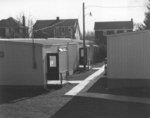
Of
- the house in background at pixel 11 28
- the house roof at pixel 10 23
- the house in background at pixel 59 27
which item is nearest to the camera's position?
the house in background at pixel 11 28

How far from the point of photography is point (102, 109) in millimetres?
11133

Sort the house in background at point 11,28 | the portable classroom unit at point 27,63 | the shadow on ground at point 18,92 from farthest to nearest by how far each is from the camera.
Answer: the house in background at point 11,28 → the portable classroom unit at point 27,63 → the shadow on ground at point 18,92

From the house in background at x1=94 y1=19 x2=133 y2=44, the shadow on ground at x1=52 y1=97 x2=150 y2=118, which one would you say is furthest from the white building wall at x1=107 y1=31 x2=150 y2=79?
the house in background at x1=94 y1=19 x2=133 y2=44

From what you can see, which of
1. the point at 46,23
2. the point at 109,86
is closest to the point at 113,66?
the point at 109,86

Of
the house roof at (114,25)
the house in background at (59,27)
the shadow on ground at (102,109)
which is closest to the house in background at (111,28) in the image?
the house roof at (114,25)

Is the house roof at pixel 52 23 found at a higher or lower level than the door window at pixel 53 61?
higher

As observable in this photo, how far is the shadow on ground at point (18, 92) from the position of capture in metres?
14.2

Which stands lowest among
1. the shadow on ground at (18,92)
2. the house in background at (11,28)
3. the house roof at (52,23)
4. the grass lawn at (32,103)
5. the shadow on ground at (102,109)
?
the shadow on ground at (18,92)

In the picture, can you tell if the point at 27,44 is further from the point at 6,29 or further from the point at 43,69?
the point at 6,29

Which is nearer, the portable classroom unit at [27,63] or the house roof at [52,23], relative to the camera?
the portable classroom unit at [27,63]

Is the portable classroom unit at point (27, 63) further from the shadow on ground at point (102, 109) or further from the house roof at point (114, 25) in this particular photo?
the house roof at point (114, 25)

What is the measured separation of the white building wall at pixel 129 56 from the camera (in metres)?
14.9

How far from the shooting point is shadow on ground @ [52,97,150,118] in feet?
33.5

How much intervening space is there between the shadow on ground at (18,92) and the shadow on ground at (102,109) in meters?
2.84
